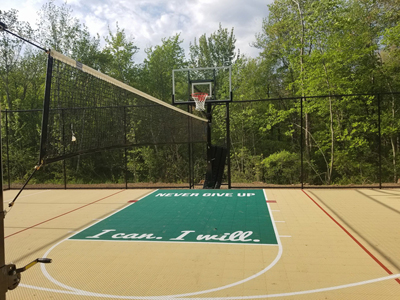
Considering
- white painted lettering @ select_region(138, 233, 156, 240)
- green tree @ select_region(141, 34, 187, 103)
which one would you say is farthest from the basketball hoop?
green tree @ select_region(141, 34, 187, 103)

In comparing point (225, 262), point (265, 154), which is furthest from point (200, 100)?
point (265, 154)

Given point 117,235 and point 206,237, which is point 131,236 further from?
point 206,237

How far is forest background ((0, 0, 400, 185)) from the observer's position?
11.3m

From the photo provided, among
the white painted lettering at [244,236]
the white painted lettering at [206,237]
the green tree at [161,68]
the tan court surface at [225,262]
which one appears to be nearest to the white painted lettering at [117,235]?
→ the tan court surface at [225,262]

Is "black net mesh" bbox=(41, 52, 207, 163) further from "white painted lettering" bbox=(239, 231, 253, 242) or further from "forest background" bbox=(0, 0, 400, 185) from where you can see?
"forest background" bbox=(0, 0, 400, 185)

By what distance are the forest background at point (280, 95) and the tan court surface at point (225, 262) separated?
5.61 metres

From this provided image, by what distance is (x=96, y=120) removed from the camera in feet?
14.6

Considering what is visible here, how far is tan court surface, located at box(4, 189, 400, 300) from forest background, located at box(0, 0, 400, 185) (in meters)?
5.61

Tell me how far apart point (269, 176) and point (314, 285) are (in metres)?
12.0

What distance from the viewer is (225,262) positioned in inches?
124

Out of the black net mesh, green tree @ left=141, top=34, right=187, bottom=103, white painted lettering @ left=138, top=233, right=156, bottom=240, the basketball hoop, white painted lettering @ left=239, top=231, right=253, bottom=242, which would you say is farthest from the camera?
green tree @ left=141, top=34, right=187, bottom=103

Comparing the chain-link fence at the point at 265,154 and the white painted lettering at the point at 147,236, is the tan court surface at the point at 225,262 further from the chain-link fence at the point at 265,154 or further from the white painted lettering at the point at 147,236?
the chain-link fence at the point at 265,154

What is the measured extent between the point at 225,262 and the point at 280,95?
1751cm

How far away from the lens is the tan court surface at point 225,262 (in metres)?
2.54
